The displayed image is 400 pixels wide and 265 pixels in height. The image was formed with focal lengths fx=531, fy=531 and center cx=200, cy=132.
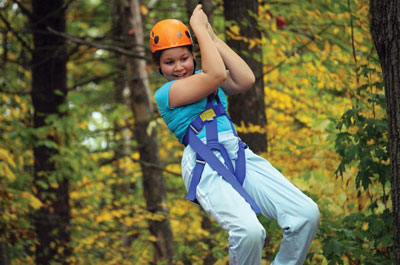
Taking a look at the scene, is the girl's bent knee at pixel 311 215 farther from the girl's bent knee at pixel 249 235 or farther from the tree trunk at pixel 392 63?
the tree trunk at pixel 392 63

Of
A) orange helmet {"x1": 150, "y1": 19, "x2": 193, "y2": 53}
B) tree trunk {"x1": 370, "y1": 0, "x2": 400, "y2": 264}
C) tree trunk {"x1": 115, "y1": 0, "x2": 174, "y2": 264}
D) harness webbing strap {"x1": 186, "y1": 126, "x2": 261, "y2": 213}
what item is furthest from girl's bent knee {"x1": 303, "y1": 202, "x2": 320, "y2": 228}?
tree trunk {"x1": 115, "y1": 0, "x2": 174, "y2": 264}

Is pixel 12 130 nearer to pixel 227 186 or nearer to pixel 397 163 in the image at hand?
pixel 227 186

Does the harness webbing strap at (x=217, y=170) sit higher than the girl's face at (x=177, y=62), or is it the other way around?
the girl's face at (x=177, y=62)

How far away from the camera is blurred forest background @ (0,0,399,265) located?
14.9 feet

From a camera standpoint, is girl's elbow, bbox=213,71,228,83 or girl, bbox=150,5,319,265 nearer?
girl, bbox=150,5,319,265

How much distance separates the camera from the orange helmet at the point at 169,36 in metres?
3.61

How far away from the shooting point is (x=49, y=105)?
9.70m

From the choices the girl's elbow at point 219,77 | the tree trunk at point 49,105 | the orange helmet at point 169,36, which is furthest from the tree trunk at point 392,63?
the tree trunk at point 49,105

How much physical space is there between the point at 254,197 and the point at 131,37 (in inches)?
272

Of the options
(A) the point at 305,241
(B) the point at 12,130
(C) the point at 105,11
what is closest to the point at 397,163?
(A) the point at 305,241

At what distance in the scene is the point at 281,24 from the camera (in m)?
7.34

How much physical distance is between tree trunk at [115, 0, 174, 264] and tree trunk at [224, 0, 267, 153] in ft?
10.6

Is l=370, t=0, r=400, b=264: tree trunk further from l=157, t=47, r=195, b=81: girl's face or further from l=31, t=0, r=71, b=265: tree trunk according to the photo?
l=31, t=0, r=71, b=265: tree trunk

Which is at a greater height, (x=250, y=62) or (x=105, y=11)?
(x=105, y=11)
